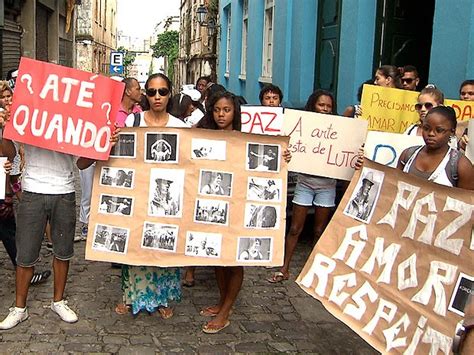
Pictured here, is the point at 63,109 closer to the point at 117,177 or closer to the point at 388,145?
the point at 117,177

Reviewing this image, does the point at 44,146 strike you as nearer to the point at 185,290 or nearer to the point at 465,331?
the point at 185,290

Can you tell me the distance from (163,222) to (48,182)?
82cm

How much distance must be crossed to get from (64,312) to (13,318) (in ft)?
1.14

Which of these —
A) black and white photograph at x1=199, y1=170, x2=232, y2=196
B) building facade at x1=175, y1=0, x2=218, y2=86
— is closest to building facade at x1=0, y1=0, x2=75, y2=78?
building facade at x1=175, y1=0, x2=218, y2=86

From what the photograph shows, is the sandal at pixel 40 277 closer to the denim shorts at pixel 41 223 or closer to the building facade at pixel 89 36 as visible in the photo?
the denim shorts at pixel 41 223

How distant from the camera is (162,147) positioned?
13.3 ft

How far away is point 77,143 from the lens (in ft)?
12.8

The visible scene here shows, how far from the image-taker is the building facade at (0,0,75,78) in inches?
541

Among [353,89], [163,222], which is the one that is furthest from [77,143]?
[353,89]

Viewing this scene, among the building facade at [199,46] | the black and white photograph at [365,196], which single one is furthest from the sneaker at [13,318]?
the building facade at [199,46]

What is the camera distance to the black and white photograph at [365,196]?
3.65 meters

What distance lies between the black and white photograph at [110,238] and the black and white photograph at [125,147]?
50 cm

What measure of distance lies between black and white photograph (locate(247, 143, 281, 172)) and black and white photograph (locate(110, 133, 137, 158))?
0.79 metres

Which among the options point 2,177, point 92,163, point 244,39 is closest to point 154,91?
point 92,163
